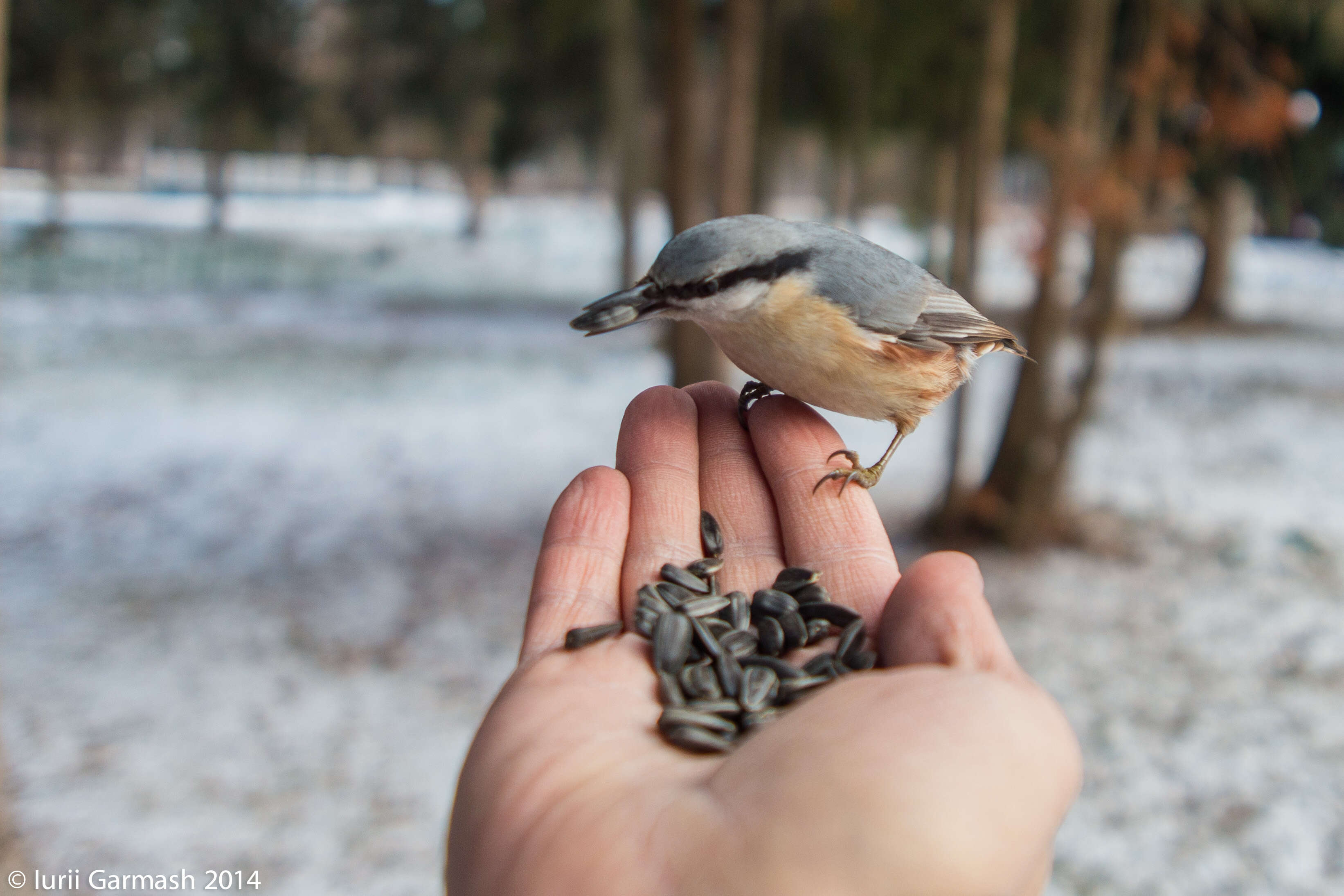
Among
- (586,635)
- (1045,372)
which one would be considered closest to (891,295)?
(586,635)

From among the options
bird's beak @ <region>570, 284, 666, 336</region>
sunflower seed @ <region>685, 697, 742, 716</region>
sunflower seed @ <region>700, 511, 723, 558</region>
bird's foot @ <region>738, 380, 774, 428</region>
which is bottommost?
sunflower seed @ <region>685, 697, 742, 716</region>

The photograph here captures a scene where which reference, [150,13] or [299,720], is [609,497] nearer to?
[299,720]

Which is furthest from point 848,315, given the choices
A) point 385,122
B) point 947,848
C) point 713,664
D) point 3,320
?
point 385,122

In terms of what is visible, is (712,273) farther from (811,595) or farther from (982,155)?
(982,155)

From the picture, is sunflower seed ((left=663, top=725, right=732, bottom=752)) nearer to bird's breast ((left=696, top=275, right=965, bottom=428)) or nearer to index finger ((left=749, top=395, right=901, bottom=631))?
index finger ((left=749, top=395, right=901, bottom=631))

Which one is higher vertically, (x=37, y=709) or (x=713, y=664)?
(x=713, y=664)

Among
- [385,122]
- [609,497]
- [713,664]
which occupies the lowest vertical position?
[713,664]

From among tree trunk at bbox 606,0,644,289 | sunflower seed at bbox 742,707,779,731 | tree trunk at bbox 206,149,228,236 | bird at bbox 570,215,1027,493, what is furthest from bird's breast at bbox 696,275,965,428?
tree trunk at bbox 206,149,228,236
